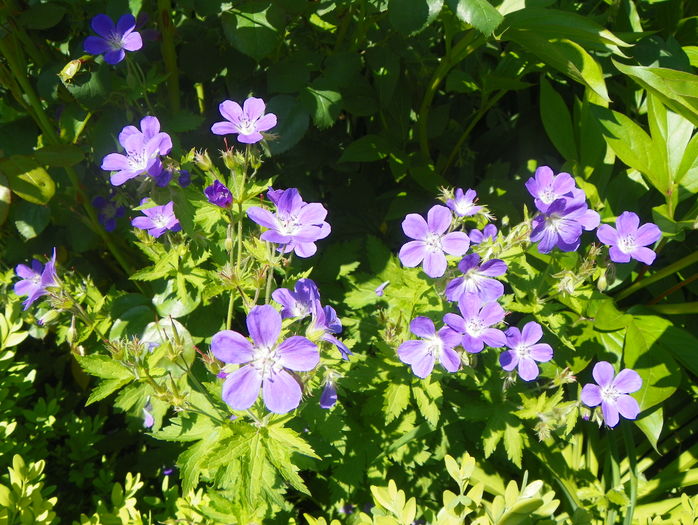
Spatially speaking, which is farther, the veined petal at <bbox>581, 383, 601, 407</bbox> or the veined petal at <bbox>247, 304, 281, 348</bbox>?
the veined petal at <bbox>581, 383, 601, 407</bbox>

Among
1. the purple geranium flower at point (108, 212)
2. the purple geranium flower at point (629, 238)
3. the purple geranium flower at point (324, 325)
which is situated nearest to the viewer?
the purple geranium flower at point (324, 325)

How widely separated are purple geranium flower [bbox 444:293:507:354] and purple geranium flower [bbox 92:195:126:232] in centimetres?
116

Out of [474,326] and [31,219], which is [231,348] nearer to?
[474,326]

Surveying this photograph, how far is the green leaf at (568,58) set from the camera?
4.29 ft

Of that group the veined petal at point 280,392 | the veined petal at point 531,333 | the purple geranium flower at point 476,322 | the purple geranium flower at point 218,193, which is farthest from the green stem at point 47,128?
the veined petal at point 531,333

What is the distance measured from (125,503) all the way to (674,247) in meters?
2.08

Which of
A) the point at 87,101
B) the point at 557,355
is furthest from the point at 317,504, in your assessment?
the point at 87,101

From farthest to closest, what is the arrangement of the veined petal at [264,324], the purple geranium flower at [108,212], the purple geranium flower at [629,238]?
1. the purple geranium flower at [108,212]
2. the purple geranium flower at [629,238]
3. the veined petal at [264,324]

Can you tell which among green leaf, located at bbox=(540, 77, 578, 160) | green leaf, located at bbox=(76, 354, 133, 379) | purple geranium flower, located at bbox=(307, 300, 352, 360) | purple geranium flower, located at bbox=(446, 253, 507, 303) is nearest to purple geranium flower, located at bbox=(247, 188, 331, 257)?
purple geranium flower, located at bbox=(307, 300, 352, 360)

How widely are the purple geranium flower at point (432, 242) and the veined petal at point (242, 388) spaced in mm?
480

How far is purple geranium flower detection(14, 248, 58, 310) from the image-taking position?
1474 mm

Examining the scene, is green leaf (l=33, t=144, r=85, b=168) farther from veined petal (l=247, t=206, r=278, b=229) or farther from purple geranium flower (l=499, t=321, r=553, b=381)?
purple geranium flower (l=499, t=321, r=553, b=381)

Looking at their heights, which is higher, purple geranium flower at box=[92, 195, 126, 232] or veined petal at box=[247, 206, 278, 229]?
veined petal at box=[247, 206, 278, 229]

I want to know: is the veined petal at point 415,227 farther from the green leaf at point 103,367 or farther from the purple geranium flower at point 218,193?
the green leaf at point 103,367
